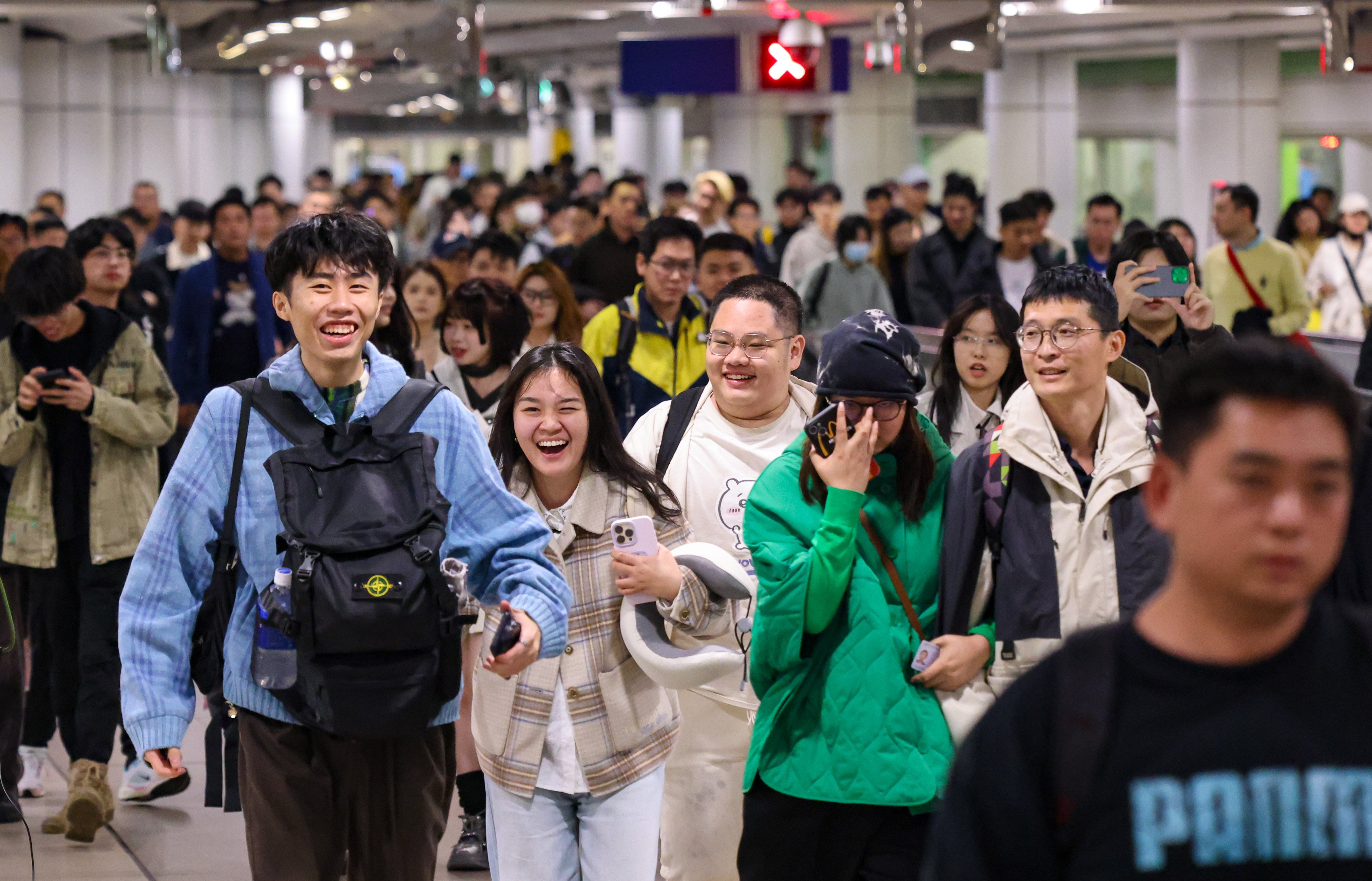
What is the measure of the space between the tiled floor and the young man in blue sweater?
2.26 m

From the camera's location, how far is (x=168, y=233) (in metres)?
16.3

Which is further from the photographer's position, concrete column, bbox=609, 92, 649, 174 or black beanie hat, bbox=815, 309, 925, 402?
concrete column, bbox=609, 92, 649, 174

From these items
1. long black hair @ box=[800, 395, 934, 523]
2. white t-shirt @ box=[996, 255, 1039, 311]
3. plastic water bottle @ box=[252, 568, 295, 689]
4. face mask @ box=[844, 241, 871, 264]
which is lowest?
plastic water bottle @ box=[252, 568, 295, 689]

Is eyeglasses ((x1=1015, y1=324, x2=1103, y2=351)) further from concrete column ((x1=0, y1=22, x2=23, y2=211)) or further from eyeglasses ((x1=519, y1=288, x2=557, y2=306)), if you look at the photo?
concrete column ((x1=0, y1=22, x2=23, y2=211))

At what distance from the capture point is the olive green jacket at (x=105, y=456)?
586 cm

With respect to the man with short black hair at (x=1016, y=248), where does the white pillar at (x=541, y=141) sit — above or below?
above

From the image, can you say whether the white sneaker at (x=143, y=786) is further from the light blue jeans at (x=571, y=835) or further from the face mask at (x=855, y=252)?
the face mask at (x=855, y=252)

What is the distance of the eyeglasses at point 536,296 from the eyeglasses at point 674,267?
0.98 m

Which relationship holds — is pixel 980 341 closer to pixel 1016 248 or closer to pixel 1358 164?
Answer: pixel 1016 248

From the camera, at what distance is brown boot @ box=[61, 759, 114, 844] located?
5.78 m

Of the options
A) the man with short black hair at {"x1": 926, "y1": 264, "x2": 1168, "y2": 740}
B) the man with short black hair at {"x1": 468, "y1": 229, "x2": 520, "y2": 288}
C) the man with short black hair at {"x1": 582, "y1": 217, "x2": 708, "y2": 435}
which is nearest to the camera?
the man with short black hair at {"x1": 926, "y1": 264, "x2": 1168, "y2": 740}

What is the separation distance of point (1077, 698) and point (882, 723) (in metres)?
1.66

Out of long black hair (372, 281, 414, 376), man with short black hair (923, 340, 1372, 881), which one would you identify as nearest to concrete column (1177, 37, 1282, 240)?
long black hair (372, 281, 414, 376)

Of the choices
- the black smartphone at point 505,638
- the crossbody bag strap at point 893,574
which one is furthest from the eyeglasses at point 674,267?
the black smartphone at point 505,638
